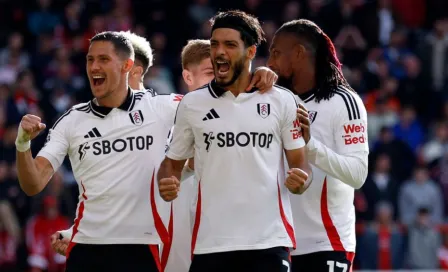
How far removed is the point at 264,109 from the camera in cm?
725

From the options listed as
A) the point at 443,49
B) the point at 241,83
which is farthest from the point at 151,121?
the point at 443,49

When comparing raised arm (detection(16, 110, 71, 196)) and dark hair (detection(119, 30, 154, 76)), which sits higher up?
dark hair (detection(119, 30, 154, 76))

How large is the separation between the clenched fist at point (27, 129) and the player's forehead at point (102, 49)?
756mm

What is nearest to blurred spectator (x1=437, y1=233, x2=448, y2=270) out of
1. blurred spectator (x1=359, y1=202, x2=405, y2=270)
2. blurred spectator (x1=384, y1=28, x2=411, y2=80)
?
blurred spectator (x1=359, y1=202, x2=405, y2=270)

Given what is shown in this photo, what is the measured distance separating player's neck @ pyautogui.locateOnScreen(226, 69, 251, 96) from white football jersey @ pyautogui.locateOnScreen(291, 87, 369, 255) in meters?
0.71

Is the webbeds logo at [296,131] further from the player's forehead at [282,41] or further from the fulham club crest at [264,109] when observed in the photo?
the player's forehead at [282,41]

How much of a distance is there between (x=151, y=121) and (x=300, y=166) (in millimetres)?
1256

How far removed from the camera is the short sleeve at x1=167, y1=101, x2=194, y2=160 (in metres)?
7.39

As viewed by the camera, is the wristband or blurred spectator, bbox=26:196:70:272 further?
blurred spectator, bbox=26:196:70:272

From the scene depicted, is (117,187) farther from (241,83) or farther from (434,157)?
(434,157)

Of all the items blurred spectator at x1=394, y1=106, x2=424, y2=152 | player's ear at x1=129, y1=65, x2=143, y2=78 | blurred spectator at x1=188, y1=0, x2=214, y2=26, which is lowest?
player's ear at x1=129, y1=65, x2=143, y2=78

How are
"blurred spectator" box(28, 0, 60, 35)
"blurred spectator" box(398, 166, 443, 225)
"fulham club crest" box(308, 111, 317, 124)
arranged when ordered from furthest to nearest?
"blurred spectator" box(28, 0, 60, 35) < "blurred spectator" box(398, 166, 443, 225) < "fulham club crest" box(308, 111, 317, 124)

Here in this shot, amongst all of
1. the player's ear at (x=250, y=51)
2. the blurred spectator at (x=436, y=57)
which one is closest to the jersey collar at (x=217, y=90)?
the player's ear at (x=250, y=51)

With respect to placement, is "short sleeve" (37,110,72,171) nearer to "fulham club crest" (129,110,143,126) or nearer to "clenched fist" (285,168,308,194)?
"fulham club crest" (129,110,143,126)
